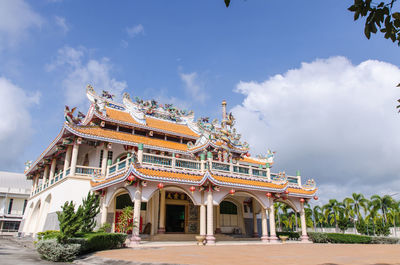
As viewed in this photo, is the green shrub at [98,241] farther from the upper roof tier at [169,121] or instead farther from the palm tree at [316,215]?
the palm tree at [316,215]

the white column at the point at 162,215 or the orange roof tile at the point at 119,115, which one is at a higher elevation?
the orange roof tile at the point at 119,115

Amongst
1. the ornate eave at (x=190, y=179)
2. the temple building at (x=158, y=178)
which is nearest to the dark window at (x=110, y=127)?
the temple building at (x=158, y=178)

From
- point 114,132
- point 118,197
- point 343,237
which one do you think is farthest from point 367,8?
point 343,237

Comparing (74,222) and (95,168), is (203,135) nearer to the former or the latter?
(95,168)

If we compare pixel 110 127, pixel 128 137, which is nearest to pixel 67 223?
pixel 128 137

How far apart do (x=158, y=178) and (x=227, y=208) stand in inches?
376

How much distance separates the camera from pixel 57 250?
11234 millimetres

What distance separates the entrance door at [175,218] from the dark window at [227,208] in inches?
139

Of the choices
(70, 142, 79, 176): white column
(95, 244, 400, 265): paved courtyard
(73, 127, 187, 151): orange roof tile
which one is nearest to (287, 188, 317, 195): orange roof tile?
(95, 244, 400, 265): paved courtyard

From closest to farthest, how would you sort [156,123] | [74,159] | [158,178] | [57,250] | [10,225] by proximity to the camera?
[57,250] < [158,178] < [74,159] < [156,123] < [10,225]

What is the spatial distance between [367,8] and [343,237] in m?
23.4

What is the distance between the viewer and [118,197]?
1967cm

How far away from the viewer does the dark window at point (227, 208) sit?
23109 mm

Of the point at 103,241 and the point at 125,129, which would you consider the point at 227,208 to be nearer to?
the point at 125,129
